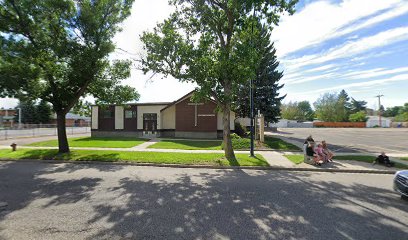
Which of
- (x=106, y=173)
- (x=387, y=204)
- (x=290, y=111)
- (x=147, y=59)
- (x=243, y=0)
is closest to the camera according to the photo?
(x=387, y=204)

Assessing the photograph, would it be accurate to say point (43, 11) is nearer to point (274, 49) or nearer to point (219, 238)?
point (219, 238)

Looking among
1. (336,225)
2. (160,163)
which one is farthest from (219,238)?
(160,163)

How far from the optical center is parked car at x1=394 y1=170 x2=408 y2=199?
623 cm

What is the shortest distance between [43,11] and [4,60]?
3591 mm

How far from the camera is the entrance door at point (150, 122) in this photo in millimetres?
27297

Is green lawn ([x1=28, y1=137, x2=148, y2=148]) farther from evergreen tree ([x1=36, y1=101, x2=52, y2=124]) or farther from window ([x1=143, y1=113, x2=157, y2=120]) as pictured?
evergreen tree ([x1=36, y1=101, x2=52, y2=124])

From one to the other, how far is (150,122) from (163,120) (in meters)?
1.55

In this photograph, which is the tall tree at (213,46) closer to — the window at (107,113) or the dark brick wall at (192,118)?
the dark brick wall at (192,118)

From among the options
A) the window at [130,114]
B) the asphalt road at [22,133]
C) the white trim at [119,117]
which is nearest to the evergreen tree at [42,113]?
the asphalt road at [22,133]

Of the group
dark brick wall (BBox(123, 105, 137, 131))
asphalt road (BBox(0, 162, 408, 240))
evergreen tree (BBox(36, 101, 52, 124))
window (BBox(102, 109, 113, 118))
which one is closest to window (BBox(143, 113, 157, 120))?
dark brick wall (BBox(123, 105, 137, 131))

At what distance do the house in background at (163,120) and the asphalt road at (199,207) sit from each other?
628 inches

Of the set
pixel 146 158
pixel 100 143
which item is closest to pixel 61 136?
pixel 100 143

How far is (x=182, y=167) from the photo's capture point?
37.9 feet

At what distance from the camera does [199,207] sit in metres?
5.80
